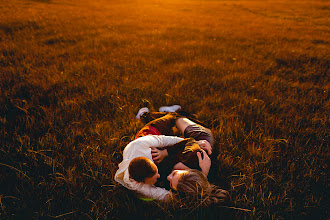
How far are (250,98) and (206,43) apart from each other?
382cm

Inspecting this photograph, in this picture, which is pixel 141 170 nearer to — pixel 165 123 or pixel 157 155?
pixel 157 155

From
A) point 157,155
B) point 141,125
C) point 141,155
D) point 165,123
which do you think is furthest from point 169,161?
point 141,125

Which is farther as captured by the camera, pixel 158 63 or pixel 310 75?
pixel 158 63

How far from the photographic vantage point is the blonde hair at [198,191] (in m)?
1.38

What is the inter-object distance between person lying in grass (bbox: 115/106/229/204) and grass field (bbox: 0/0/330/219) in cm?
13

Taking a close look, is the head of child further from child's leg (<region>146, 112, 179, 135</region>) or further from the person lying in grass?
child's leg (<region>146, 112, 179, 135</region>)

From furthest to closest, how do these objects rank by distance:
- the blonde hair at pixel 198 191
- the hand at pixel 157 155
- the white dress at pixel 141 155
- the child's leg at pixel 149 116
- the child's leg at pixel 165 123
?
the child's leg at pixel 149 116 < the child's leg at pixel 165 123 < the hand at pixel 157 155 < the white dress at pixel 141 155 < the blonde hair at pixel 198 191

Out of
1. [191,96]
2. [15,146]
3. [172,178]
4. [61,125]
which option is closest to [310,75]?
[191,96]

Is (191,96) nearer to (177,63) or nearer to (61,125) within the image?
(177,63)

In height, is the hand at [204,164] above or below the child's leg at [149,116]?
below

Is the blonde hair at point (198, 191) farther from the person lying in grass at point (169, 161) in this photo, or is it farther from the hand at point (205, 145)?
the hand at point (205, 145)

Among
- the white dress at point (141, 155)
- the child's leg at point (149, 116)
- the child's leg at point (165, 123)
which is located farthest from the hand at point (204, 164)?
the child's leg at point (149, 116)

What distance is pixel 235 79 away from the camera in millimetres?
3521

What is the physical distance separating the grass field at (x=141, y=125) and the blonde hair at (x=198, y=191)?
0.09m
